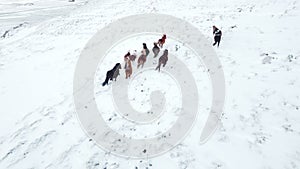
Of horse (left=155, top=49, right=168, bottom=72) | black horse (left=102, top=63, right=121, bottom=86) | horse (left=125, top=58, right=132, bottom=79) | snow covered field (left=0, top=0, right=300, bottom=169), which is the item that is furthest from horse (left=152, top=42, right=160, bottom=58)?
black horse (left=102, top=63, right=121, bottom=86)

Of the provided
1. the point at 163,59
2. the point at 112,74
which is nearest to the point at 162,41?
the point at 163,59

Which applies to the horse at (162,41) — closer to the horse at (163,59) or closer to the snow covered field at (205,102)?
the snow covered field at (205,102)

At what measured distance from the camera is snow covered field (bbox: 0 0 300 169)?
752cm

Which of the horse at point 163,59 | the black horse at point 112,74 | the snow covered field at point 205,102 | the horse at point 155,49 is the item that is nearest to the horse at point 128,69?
the black horse at point 112,74

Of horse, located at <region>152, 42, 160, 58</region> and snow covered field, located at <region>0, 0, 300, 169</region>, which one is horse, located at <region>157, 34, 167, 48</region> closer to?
snow covered field, located at <region>0, 0, 300, 169</region>

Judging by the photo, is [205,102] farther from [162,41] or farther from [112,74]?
[162,41]

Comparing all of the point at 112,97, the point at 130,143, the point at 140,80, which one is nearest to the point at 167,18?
the point at 140,80

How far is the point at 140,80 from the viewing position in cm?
1218

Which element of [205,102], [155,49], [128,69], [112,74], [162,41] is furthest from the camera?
[162,41]

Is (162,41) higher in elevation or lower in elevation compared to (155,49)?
higher

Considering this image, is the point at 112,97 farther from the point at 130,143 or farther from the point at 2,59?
the point at 2,59

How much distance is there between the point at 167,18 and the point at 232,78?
494 inches

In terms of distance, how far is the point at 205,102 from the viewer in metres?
9.78

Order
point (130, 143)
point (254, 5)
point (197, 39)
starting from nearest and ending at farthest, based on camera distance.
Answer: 1. point (130, 143)
2. point (197, 39)
3. point (254, 5)
